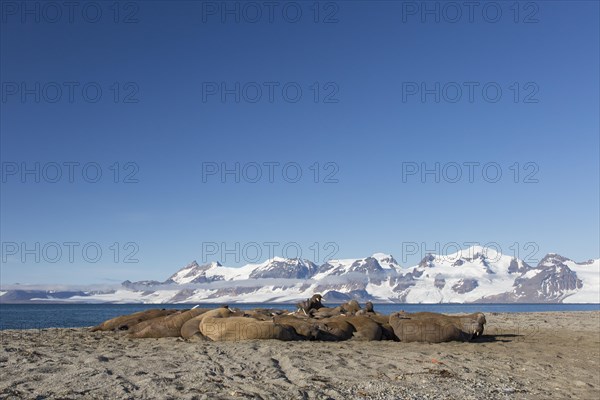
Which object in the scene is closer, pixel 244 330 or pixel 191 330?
pixel 244 330

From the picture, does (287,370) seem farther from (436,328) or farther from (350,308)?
(350,308)

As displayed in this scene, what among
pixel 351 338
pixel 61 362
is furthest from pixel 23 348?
pixel 351 338

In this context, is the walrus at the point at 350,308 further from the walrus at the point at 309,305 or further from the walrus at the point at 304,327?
the walrus at the point at 304,327

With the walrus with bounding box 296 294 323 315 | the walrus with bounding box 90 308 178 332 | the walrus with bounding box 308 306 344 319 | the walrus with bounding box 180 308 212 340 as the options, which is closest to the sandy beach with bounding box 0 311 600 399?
the walrus with bounding box 180 308 212 340

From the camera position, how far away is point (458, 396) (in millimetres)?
9250

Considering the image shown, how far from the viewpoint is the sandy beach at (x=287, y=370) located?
8.76 meters

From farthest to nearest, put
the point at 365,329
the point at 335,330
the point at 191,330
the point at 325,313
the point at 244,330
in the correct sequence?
the point at 325,313
the point at 365,329
the point at 335,330
the point at 191,330
the point at 244,330

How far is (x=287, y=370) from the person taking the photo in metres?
10.6

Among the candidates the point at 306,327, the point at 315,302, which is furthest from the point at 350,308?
the point at 306,327

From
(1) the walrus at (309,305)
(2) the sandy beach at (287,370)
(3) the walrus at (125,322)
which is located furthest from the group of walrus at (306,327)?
(1) the walrus at (309,305)

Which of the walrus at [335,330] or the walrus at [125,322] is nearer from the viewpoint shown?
the walrus at [335,330]

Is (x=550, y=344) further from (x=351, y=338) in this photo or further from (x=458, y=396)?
(x=458, y=396)

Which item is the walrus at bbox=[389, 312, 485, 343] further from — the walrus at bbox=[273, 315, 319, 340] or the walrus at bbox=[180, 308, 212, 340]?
the walrus at bbox=[180, 308, 212, 340]

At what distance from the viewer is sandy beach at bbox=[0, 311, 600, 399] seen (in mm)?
8758
